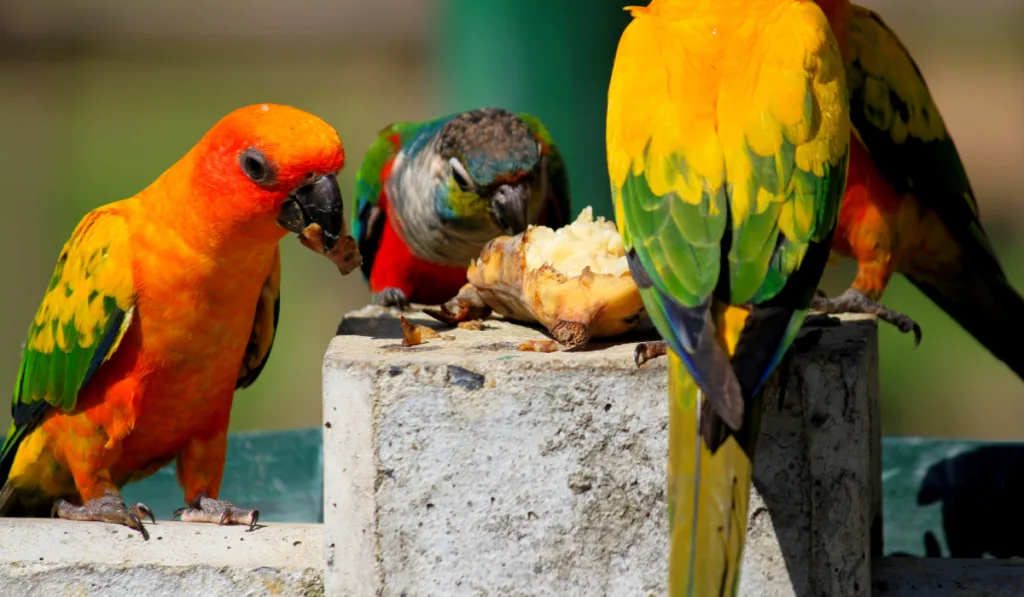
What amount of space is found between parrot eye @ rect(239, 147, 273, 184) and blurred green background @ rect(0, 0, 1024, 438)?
6.70 feet

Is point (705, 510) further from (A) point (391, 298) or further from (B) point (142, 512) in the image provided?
(A) point (391, 298)

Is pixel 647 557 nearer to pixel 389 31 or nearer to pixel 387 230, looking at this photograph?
pixel 387 230

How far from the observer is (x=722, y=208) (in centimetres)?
260

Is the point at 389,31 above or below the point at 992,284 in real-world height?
above

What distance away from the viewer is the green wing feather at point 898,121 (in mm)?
4258

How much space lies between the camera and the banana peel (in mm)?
2951

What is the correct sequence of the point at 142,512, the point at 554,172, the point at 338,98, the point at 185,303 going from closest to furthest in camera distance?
1. the point at 142,512
2. the point at 185,303
3. the point at 554,172
4. the point at 338,98

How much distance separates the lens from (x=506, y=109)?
513 centimetres

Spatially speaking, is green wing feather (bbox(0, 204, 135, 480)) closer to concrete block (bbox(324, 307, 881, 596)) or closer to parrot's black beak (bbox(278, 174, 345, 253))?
parrot's black beak (bbox(278, 174, 345, 253))

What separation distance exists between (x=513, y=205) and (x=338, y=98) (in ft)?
42.0

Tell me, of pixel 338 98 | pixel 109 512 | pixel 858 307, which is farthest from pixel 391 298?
pixel 338 98

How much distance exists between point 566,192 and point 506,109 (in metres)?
0.44

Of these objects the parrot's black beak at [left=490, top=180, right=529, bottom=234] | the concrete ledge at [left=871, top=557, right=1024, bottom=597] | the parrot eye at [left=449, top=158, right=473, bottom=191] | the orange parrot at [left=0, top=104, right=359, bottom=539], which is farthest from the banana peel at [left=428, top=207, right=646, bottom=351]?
the parrot eye at [left=449, top=158, right=473, bottom=191]

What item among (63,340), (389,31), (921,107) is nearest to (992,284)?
(921,107)
